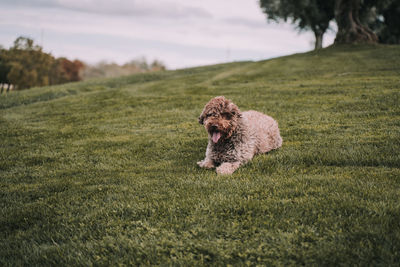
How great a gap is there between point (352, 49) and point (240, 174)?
2592 cm

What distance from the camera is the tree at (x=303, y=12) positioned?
→ 31891 mm

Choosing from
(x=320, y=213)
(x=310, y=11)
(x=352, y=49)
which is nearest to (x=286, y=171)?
(x=320, y=213)

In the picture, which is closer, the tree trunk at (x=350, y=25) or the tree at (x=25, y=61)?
the tree trunk at (x=350, y=25)

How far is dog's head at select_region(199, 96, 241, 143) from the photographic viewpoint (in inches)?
214

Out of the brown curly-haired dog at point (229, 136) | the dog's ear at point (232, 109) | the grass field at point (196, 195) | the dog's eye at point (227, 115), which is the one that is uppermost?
the dog's ear at point (232, 109)

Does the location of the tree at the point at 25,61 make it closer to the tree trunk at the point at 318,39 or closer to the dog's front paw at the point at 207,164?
the tree trunk at the point at 318,39

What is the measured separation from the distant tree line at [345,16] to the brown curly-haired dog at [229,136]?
2756cm

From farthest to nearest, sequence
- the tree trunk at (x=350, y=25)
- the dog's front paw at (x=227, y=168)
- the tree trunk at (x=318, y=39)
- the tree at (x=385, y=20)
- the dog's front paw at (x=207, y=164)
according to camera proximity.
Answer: the tree trunk at (x=318, y=39) → the tree at (x=385, y=20) → the tree trunk at (x=350, y=25) → the dog's front paw at (x=207, y=164) → the dog's front paw at (x=227, y=168)

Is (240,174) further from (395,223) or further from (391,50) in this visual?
(391,50)

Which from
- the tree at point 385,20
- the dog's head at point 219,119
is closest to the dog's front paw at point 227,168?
the dog's head at point 219,119

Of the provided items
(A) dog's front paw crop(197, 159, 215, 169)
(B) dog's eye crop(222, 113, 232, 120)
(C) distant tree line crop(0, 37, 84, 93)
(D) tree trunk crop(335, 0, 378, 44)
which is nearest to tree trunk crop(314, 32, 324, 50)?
(D) tree trunk crop(335, 0, 378, 44)

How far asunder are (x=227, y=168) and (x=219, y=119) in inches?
36.1

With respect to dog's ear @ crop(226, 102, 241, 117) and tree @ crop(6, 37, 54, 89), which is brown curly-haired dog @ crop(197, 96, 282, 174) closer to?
dog's ear @ crop(226, 102, 241, 117)

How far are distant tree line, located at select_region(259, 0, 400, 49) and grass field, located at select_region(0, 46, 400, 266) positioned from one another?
22.2 m
